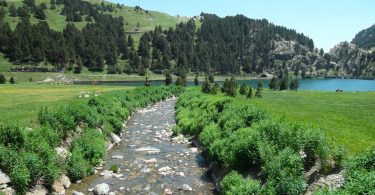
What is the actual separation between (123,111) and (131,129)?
5730 millimetres

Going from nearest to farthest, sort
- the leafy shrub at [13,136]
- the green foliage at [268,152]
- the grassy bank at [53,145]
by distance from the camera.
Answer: the green foliage at [268,152], the grassy bank at [53,145], the leafy shrub at [13,136]

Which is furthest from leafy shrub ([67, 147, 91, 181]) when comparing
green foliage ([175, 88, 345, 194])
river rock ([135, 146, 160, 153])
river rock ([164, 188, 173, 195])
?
green foliage ([175, 88, 345, 194])

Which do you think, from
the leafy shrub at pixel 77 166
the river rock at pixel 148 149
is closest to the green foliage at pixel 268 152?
the river rock at pixel 148 149

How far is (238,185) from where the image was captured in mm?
20672

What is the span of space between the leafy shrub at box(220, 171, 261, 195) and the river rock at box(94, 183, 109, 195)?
24.5 ft

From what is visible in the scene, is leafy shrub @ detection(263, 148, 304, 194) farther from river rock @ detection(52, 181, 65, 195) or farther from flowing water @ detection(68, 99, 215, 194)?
river rock @ detection(52, 181, 65, 195)

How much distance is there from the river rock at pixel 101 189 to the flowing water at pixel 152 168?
424 millimetres

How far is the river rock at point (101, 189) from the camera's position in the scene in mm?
23250

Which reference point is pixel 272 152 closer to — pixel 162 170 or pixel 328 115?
pixel 162 170

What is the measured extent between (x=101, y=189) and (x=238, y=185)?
29.1 feet

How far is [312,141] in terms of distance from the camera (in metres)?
19.9

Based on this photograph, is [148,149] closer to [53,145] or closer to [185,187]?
[53,145]

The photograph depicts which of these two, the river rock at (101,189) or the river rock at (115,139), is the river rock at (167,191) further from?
the river rock at (115,139)

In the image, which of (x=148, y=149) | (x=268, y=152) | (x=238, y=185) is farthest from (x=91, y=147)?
(x=268, y=152)
